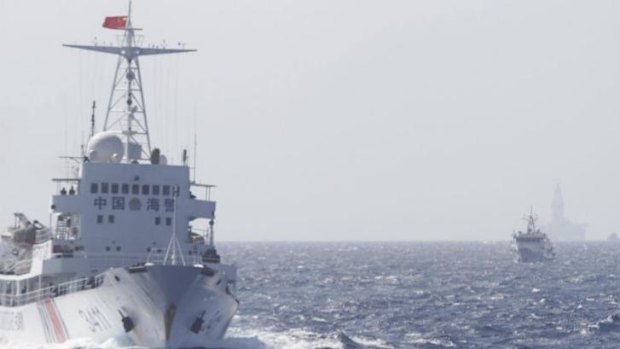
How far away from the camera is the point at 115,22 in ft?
218

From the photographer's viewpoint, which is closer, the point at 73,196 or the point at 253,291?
the point at 73,196

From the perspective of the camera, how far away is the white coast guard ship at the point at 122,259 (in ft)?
176

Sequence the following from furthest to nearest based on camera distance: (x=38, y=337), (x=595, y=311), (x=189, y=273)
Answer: (x=595, y=311)
(x=38, y=337)
(x=189, y=273)

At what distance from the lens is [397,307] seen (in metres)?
95.6

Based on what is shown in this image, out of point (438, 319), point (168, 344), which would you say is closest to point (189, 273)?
point (168, 344)

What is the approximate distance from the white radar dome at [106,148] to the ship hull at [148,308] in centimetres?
889

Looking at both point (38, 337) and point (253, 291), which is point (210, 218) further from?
point (253, 291)

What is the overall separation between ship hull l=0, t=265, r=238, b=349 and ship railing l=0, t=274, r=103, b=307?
19.7 inches

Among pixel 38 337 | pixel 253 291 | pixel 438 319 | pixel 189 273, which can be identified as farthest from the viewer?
pixel 253 291

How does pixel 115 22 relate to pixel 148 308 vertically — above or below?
above

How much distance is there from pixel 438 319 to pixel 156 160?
28323 mm

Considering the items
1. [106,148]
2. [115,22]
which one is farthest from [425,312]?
[115,22]

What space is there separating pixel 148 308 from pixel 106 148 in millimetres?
12284

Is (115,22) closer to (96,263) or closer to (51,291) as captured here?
(96,263)
